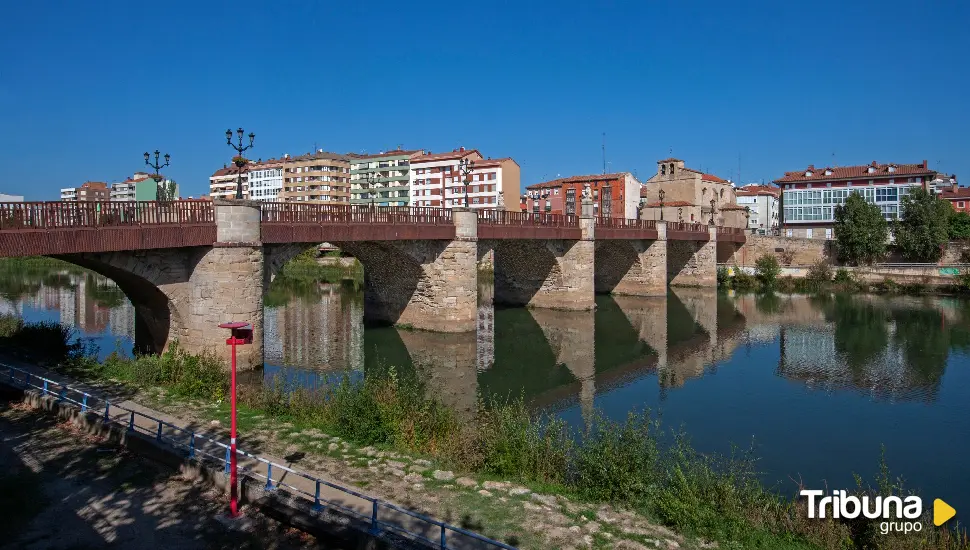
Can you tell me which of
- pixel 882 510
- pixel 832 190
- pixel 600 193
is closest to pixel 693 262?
pixel 832 190

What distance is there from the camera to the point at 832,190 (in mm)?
58062

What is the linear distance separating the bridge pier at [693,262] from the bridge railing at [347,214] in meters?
25.6

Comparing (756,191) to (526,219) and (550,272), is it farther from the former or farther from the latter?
(526,219)

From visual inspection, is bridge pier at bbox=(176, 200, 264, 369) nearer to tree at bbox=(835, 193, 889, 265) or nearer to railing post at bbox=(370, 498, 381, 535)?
railing post at bbox=(370, 498, 381, 535)

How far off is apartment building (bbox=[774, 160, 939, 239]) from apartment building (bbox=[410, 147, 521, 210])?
26276 millimetres

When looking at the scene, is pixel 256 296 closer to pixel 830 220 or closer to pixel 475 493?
pixel 475 493

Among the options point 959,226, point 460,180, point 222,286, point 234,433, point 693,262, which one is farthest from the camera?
point 460,180

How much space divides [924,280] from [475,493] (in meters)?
45.3

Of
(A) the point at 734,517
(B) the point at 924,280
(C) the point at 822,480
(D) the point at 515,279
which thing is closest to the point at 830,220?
(B) the point at 924,280

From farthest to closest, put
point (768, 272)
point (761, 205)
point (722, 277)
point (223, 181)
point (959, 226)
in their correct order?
point (223, 181), point (761, 205), point (959, 226), point (722, 277), point (768, 272)

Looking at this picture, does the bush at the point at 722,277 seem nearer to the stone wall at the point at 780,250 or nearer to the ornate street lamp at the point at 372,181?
the stone wall at the point at 780,250

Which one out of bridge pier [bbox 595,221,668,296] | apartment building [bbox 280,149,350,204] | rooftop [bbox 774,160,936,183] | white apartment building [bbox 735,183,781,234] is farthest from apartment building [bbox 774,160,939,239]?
apartment building [bbox 280,149,350,204]

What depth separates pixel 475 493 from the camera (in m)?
8.75

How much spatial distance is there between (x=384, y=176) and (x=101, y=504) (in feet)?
231
